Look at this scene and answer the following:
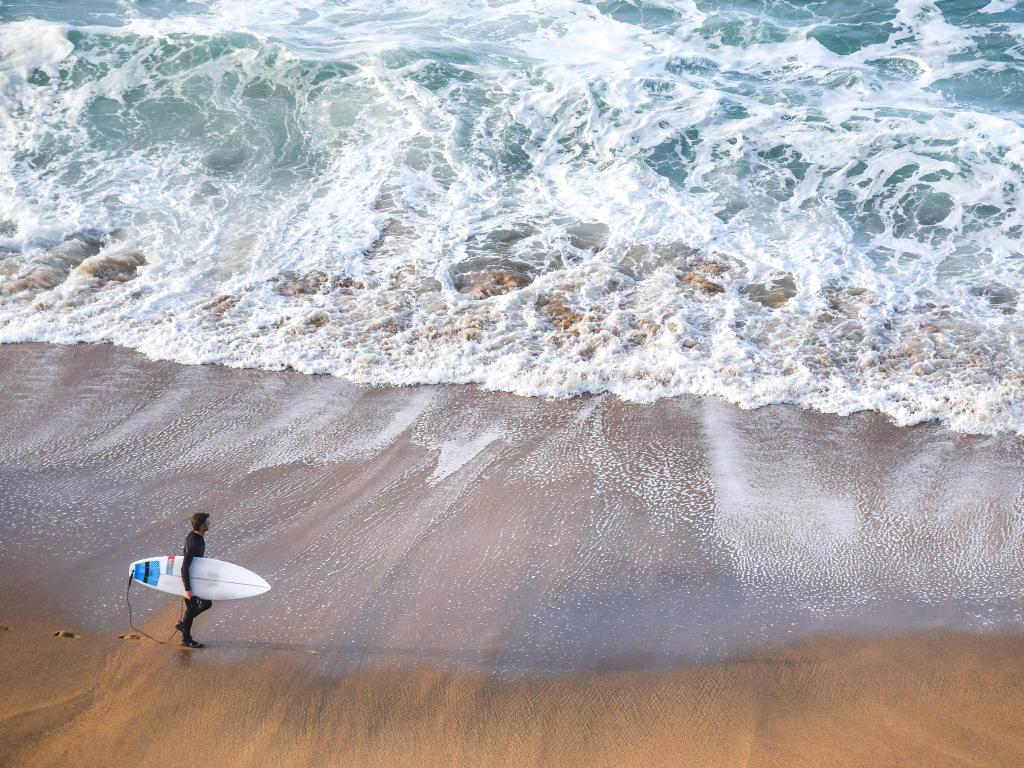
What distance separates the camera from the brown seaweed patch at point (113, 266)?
10.4m

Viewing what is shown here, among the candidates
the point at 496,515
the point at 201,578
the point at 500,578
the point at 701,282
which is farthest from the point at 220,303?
the point at 701,282

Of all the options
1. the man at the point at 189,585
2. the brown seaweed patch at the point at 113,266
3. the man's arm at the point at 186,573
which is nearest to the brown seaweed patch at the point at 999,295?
the man at the point at 189,585

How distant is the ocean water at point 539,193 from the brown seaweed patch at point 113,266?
5 cm

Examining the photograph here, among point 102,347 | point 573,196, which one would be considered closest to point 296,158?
point 573,196

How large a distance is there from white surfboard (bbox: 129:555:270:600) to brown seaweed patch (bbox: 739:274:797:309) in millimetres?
7173

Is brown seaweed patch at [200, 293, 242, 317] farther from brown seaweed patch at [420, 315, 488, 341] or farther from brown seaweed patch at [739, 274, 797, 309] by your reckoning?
brown seaweed patch at [739, 274, 797, 309]

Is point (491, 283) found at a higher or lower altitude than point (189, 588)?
higher

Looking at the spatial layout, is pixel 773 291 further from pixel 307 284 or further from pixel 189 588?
pixel 189 588

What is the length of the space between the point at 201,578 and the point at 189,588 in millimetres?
102

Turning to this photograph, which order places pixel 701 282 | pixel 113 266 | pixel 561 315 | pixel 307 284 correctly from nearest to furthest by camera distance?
pixel 561 315, pixel 307 284, pixel 701 282, pixel 113 266

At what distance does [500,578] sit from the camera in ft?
20.4

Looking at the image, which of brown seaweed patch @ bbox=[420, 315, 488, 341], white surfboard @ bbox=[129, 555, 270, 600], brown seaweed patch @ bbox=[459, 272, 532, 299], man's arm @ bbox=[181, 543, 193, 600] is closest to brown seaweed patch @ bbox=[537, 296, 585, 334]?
brown seaweed patch @ bbox=[459, 272, 532, 299]

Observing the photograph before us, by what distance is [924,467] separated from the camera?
753 cm

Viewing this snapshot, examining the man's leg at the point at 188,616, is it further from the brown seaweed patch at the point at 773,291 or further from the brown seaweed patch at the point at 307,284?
the brown seaweed patch at the point at 773,291
